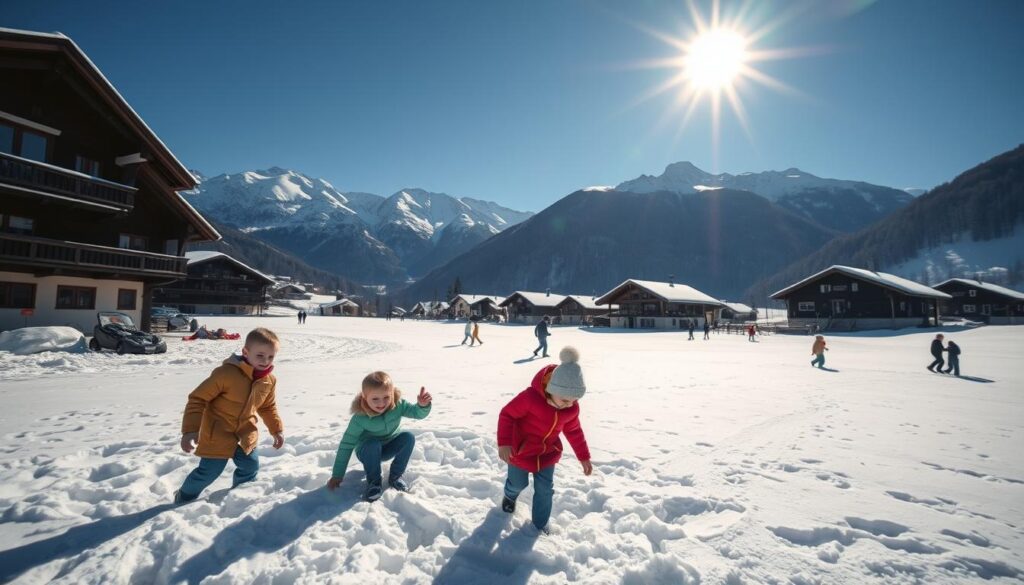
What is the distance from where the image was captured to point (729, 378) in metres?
11.5

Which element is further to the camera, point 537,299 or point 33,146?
point 537,299

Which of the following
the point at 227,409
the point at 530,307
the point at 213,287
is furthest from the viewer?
the point at 530,307

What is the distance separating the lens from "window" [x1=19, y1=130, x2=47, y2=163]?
52.1 feet

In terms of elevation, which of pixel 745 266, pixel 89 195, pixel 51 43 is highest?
pixel 745 266

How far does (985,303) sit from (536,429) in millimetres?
81234

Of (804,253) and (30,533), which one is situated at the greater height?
(804,253)

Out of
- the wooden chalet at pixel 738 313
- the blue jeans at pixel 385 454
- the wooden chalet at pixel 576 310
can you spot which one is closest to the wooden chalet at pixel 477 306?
the wooden chalet at pixel 576 310

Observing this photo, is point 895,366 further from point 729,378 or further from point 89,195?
point 89,195

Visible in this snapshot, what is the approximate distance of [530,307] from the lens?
2781 inches

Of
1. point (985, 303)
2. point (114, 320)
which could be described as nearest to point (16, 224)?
point (114, 320)

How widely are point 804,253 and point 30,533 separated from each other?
9384 inches

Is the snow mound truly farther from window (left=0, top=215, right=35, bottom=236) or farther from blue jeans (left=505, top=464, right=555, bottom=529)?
blue jeans (left=505, top=464, right=555, bottom=529)

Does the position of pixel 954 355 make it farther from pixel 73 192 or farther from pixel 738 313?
pixel 738 313

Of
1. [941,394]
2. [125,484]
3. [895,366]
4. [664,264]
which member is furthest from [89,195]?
[664,264]
